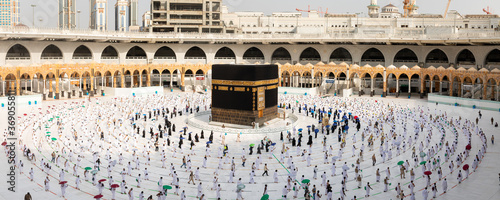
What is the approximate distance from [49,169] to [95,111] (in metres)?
15.4

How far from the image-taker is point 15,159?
18.6m

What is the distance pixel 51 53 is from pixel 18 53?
373 centimetres

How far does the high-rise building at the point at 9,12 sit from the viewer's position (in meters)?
88.6

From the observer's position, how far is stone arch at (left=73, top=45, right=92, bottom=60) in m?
51.8

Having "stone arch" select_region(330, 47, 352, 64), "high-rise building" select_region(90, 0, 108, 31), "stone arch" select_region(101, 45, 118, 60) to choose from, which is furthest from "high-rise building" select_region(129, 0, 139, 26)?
"stone arch" select_region(330, 47, 352, 64)

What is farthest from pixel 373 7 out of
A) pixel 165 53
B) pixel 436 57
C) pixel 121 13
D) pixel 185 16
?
pixel 121 13

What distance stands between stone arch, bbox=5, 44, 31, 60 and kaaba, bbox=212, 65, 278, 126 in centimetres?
3065

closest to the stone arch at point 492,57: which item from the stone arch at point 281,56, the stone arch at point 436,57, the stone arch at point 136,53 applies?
the stone arch at point 436,57

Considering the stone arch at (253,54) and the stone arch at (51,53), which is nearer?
the stone arch at (51,53)

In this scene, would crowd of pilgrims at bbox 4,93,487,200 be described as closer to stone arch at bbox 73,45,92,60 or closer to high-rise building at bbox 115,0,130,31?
stone arch at bbox 73,45,92,60

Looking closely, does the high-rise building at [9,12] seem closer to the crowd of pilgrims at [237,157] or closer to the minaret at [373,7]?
the crowd of pilgrims at [237,157]

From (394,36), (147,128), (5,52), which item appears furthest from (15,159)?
(394,36)

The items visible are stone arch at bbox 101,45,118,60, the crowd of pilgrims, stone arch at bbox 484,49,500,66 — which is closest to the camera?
the crowd of pilgrims

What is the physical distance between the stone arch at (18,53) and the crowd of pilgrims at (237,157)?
19984mm
